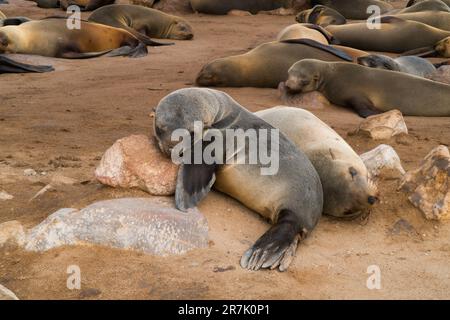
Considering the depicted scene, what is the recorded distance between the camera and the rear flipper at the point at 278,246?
3531 mm

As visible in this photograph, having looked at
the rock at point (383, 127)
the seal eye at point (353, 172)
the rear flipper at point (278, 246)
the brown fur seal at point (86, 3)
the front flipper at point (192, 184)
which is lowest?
the brown fur seal at point (86, 3)

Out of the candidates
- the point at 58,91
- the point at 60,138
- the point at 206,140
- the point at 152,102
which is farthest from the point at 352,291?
the point at 58,91

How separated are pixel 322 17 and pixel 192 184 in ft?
29.1

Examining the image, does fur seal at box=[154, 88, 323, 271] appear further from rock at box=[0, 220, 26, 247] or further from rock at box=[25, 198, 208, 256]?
rock at box=[0, 220, 26, 247]

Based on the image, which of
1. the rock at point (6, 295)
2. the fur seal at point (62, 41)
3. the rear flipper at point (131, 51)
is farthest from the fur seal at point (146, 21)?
the rock at point (6, 295)

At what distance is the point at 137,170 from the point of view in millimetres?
4066

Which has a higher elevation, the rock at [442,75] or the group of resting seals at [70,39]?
the rock at [442,75]

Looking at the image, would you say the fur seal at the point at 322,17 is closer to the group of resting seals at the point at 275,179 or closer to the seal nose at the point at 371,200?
the group of resting seals at the point at 275,179

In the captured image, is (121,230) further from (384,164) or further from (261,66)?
(261,66)

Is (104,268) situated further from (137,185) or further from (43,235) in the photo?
(137,185)

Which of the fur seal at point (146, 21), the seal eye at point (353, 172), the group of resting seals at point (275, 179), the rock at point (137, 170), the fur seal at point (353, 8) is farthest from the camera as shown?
the fur seal at point (353, 8)

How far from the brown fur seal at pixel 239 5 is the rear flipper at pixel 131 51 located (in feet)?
14.7

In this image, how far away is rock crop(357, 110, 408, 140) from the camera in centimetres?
583

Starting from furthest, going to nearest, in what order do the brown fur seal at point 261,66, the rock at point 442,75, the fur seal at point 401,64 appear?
the rock at point 442,75 → the fur seal at point 401,64 → the brown fur seal at point 261,66
